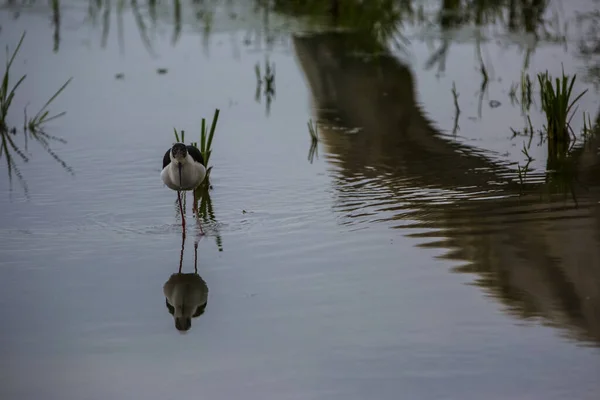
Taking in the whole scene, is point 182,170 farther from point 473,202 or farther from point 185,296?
point 473,202

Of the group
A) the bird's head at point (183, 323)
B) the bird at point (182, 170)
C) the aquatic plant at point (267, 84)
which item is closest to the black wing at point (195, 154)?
the bird at point (182, 170)

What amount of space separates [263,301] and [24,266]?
1382 mm

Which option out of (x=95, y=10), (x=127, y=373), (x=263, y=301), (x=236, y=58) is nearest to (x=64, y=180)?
(x=263, y=301)

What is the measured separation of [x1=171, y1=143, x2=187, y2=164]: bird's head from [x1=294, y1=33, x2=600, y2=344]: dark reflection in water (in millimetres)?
1022

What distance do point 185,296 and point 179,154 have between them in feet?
4.26

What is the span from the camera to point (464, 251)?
621 cm

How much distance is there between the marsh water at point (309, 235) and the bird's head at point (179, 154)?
41 cm

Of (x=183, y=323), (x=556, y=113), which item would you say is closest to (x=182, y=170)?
(x=183, y=323)

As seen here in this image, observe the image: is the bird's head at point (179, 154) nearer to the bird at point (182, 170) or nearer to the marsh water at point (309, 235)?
the bird at point (182, 170)

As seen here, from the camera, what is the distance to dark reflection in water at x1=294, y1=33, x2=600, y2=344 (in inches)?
220

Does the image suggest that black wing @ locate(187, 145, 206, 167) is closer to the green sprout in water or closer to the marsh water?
the marsh water

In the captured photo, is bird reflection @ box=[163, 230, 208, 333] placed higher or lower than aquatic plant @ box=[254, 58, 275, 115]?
lower

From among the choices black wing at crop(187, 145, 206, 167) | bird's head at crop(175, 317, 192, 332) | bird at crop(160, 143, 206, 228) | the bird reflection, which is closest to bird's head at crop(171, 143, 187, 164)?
bird at crop(160, 143, 206, 228)

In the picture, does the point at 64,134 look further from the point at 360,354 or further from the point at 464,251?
the point at 360,354
